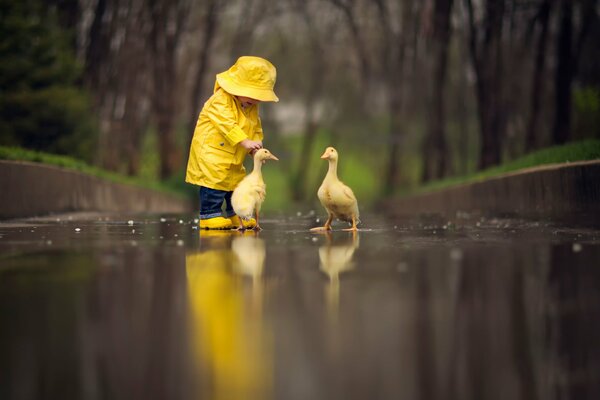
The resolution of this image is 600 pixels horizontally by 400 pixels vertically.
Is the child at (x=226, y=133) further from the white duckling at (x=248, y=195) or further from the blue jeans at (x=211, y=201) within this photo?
the white duckling at (x=248, y=195)

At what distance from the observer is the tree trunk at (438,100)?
1373 inches

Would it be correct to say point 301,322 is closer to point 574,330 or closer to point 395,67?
point 574,330

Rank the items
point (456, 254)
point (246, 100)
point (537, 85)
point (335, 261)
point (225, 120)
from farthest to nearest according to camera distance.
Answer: point (537, 85)
point (246, 100)
point (225, 120)
point (456, 254)
point (335, 261)

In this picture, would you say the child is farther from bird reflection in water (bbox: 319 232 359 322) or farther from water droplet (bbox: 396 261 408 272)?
water droplet (bbox: 396 261 408 272)

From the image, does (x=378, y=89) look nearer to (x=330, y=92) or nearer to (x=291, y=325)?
(x=330, y=92)

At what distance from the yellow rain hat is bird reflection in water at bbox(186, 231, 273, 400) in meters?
4.30

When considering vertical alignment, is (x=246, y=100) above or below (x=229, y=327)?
above

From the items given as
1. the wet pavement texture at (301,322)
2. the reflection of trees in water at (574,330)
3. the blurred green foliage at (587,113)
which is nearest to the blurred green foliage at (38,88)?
A: the blurred green foliage at (587,113)

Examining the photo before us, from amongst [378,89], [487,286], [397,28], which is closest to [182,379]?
[487,286]

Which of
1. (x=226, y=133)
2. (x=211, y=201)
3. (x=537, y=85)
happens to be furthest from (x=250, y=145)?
(x=537, y=85)

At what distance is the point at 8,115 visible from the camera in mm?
26359

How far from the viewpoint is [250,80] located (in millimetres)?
14703

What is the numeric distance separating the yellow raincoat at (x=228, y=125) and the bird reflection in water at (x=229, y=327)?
422 centimetres

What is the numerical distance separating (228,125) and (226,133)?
0.34 ft
